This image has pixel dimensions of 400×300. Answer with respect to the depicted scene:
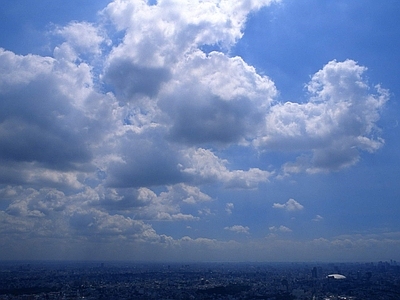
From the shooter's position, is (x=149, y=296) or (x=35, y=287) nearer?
(x=149, y=296)

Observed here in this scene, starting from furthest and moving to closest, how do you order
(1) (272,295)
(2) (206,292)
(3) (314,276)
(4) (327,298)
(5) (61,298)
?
(3) (314,276) < (2) (206,292) < (1) (272,295) < (4) (327,298) < (5) (61,298)

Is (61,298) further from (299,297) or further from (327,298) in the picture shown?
(327,298)

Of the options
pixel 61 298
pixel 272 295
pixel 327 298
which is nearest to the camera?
pixel 61 298

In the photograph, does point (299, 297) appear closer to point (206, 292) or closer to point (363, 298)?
point (363, 298)

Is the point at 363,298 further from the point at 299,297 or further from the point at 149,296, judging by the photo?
the point at 149,296

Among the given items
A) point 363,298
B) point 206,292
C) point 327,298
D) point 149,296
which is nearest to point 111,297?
point 149,296

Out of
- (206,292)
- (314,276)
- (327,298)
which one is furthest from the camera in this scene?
(314,276)

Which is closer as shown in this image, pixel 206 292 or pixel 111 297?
pixel 111 297

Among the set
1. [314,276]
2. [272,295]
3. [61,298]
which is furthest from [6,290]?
[314,276]
